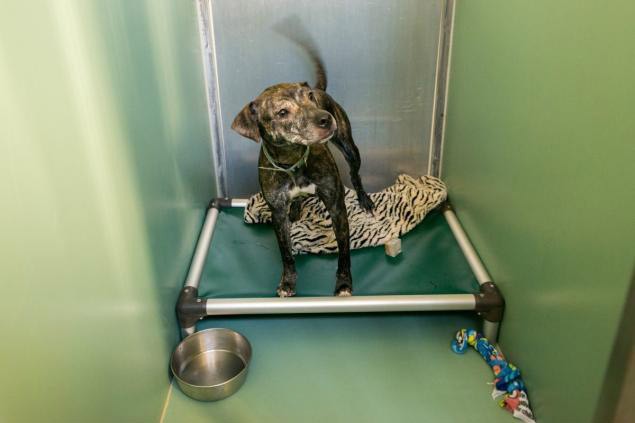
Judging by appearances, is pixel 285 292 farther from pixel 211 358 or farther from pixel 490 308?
pixel 490 308

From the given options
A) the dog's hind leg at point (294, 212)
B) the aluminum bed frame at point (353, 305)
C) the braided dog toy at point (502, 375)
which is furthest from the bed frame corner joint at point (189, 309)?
the braided dog toy at point (502, 375)

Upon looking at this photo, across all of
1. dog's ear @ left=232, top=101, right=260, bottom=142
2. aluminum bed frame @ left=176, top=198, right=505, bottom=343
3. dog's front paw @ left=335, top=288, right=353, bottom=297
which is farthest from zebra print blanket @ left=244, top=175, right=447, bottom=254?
dog's ear @ left=232, top=101, right=260, bottom=142

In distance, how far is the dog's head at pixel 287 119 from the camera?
5.85ft

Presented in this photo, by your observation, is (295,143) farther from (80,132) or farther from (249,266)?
(80,132)

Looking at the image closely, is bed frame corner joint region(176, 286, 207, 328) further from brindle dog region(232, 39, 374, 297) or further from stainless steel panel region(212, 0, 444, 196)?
stainless steel panel region(212, 0, 444, 196)

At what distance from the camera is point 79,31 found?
1.18 meters

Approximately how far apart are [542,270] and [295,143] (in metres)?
0.92

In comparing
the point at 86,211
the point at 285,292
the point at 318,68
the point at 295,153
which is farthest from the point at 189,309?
the point at 318,68

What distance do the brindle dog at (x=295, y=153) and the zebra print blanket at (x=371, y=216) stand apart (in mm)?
309

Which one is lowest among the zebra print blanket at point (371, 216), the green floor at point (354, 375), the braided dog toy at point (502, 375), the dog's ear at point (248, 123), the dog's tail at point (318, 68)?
the green floor at point (354, 375)

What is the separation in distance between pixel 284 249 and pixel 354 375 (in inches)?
22.1

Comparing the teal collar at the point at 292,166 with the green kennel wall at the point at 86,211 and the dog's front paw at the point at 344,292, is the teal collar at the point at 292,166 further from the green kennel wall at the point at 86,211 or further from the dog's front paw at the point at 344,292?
the dog's front paw at the point at 344,292

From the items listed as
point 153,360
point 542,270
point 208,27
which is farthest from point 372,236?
point 208,27

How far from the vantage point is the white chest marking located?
2.04 metres
